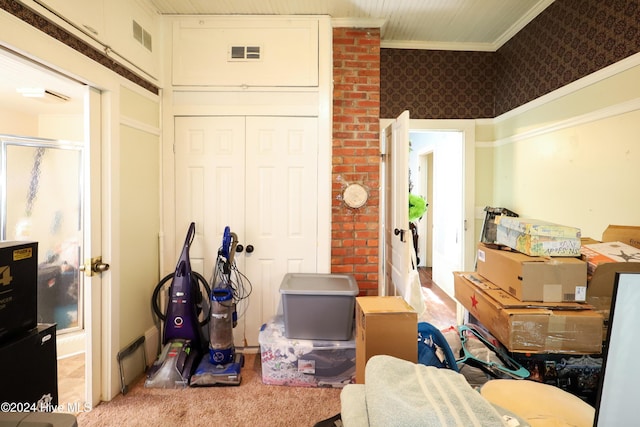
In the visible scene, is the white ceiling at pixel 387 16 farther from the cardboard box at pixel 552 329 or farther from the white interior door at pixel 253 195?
the cardboard box at pixel 552 329

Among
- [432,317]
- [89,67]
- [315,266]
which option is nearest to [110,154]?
[89,67]

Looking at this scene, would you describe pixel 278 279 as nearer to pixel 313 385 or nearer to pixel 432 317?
pixel 313 385

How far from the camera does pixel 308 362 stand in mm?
2223

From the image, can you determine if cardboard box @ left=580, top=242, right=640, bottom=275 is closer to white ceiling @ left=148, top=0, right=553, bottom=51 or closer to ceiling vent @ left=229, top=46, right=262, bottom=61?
white ceiling @ left=148, top=0, right=553, bottom=51

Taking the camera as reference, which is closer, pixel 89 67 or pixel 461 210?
pixel 89 67

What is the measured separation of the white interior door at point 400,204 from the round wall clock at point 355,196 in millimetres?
295

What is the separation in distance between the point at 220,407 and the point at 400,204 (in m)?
1.99

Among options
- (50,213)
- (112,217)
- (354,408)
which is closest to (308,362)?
(354,408)

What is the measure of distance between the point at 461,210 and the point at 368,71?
5.54 ft

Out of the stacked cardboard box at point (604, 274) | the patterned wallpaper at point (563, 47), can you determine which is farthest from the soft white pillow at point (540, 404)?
the patterned wallpaper at point (563, 47)

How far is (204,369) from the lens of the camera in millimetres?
2295

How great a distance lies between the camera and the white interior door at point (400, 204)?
251cm

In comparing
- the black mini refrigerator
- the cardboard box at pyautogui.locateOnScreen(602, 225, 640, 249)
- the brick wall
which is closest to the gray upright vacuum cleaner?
the brick wall

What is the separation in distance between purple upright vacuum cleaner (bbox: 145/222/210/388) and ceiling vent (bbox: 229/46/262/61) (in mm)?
1454
